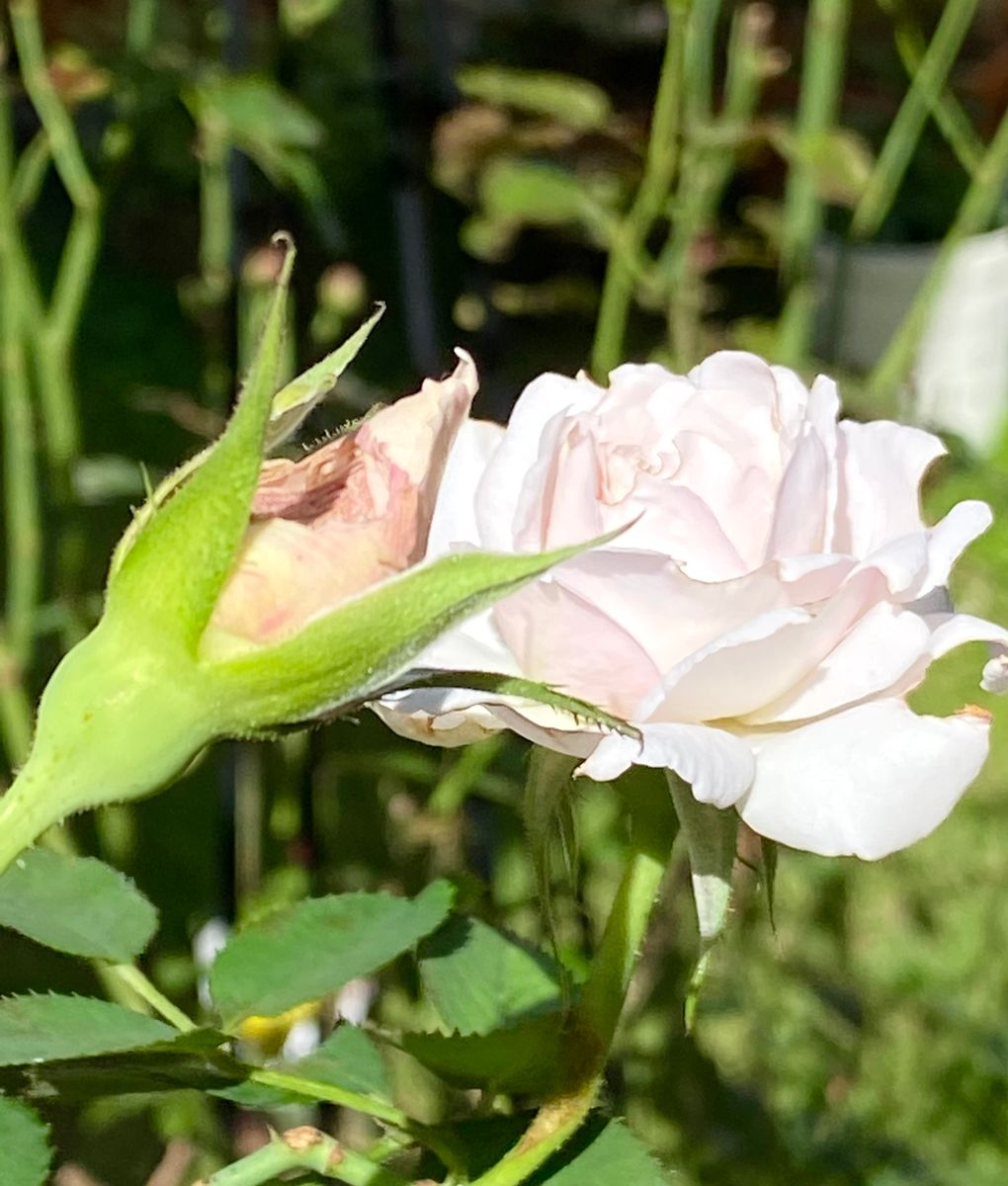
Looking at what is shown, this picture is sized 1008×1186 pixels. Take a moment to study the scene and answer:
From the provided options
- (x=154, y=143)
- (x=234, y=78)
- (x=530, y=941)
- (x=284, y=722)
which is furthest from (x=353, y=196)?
(x=284, y=722)

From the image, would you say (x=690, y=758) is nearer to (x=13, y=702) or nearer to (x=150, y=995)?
(x=150, y=995)

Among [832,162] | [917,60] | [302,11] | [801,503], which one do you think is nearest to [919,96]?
[917,60]

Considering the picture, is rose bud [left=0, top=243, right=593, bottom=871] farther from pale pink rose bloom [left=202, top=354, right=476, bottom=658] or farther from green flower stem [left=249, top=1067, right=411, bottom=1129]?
green flower stem [left=249, top=1067, right=411, bottom=1129]

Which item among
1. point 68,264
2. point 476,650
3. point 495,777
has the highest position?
point 68,264

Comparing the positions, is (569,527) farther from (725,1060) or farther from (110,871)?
(725,1060)

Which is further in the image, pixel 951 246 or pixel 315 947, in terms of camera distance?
pixel 951 246

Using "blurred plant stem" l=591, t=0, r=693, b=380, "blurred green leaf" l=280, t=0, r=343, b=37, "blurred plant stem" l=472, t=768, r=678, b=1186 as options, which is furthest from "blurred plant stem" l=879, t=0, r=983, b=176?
"blurred plant stem" l=472, t=768, r=678, b=1186
